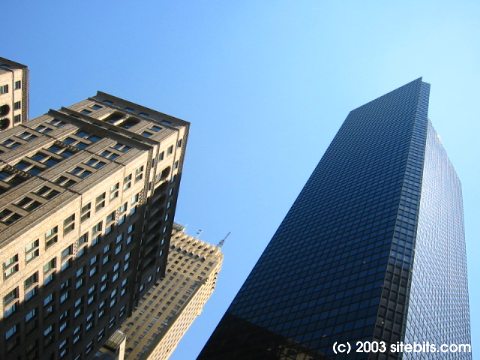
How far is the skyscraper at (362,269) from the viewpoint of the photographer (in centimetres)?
8581

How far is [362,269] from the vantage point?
3866 inches

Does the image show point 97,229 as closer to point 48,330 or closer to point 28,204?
point 28,204

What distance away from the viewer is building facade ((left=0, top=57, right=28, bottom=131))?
7931cm

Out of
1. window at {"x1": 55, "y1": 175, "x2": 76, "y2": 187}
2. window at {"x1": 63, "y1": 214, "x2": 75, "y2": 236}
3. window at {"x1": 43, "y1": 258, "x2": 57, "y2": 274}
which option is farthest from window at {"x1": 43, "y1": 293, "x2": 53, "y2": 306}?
window at {"x1": 55, "y1": 175, "x2": 76, "y2": 187}

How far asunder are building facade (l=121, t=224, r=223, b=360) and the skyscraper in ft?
117

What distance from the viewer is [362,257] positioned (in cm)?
10256

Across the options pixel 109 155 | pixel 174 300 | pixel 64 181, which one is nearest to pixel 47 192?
pixel 64 181

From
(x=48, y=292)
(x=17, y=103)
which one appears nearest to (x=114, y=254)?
(x=48, y=292)

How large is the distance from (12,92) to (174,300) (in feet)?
283

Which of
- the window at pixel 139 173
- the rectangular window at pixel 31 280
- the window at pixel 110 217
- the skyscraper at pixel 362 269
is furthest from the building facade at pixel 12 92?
the skyscraper at pixel 362 269

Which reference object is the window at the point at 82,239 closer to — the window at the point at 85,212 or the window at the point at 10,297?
the window at the point at 85,212

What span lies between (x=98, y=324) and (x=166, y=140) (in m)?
28.5

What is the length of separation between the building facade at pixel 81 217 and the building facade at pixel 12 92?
1255cm

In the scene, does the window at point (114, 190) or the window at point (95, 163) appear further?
the window at point (95, 163)
